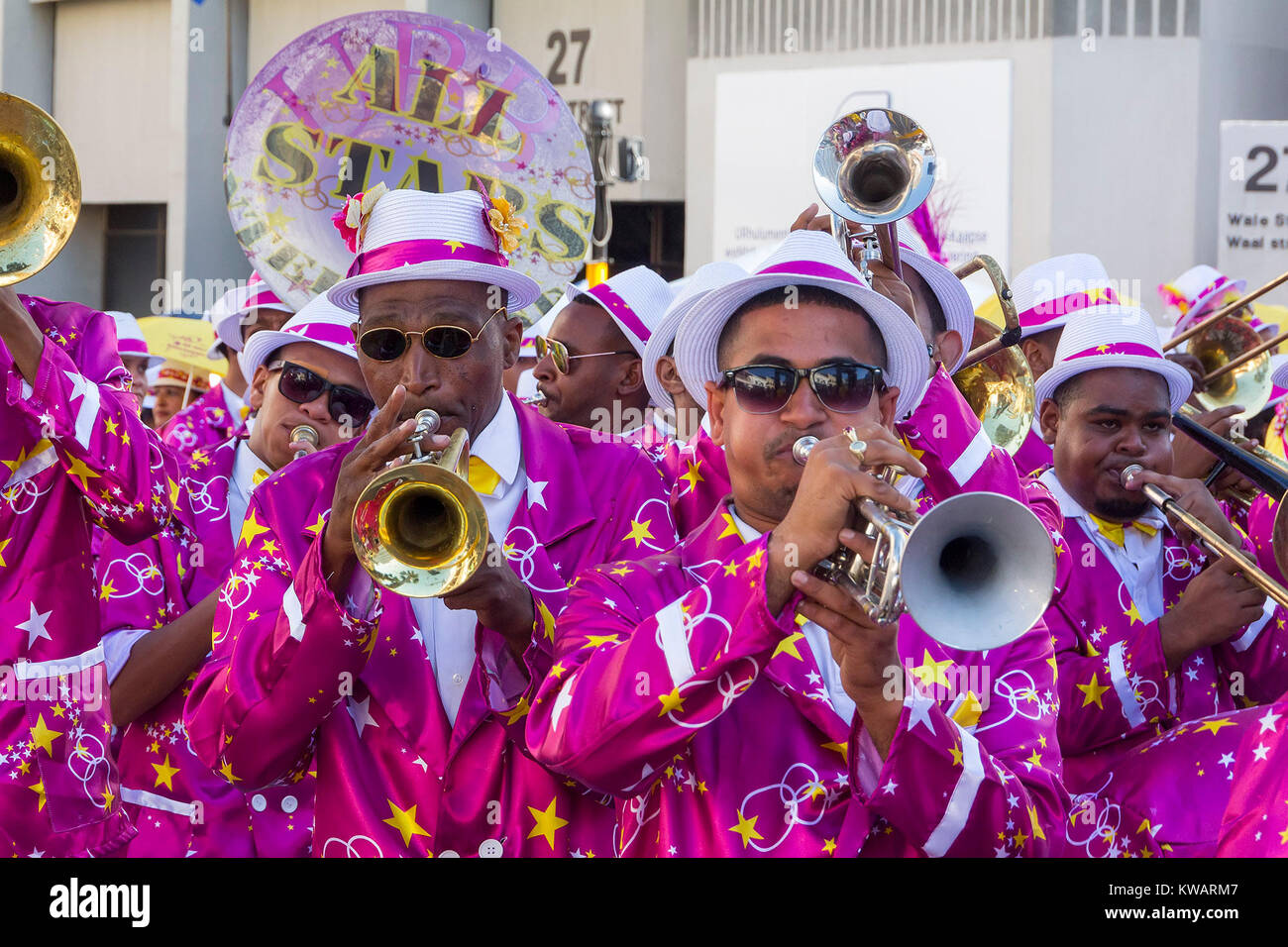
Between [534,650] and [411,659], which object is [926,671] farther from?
[411,659]

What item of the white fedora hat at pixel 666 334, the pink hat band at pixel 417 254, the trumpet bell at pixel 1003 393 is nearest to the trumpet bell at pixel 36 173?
the pink hat band at pixel 417 254

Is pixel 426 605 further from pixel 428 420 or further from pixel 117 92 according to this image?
pixel 117 92

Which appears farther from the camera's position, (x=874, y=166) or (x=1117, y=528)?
(x=1117, y=528)

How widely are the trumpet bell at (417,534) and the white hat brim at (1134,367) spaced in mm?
2556

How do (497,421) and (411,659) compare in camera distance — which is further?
(497,421)

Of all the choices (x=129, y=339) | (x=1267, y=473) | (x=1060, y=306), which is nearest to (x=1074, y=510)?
(x=1267, y=473)

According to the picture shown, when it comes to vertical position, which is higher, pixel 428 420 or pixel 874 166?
pixel 874 166

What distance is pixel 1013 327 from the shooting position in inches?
190

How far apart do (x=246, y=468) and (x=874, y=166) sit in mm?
2018

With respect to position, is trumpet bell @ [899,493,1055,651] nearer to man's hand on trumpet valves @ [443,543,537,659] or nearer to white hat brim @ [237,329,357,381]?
man's hand on trumpet valves @ [443,543,537,659]

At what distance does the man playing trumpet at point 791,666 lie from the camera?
228 cm

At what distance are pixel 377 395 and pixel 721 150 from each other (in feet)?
55.2

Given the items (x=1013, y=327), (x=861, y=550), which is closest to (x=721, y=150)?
(x=1013, y=327)

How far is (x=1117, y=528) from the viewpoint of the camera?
4469 mm
